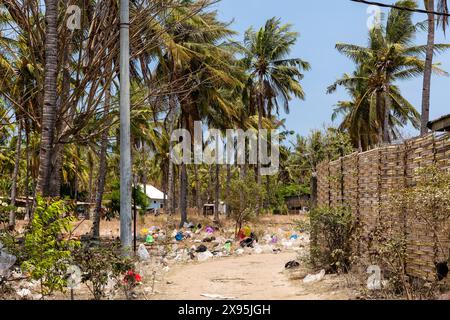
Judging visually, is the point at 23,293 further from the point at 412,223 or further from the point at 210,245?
the point at 210,245

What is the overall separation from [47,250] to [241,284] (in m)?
4.06

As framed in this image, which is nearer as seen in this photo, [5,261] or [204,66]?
[5,261]

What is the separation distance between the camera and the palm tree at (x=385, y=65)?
2989cm

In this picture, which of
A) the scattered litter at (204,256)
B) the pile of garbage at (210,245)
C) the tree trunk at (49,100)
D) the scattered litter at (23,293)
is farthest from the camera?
the pile of garbage at (210,245)

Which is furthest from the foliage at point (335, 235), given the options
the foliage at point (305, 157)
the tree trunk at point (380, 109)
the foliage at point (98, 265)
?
the foliage at point (305, 157)

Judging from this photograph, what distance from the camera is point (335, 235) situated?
998 cm

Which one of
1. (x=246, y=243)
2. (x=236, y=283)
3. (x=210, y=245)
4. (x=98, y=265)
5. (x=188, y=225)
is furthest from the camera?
(x=188, y=225)

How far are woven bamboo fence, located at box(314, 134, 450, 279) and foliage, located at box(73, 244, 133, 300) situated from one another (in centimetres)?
390

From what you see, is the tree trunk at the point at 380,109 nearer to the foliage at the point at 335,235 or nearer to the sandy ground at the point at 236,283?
the sandy ground at the point at 236,283

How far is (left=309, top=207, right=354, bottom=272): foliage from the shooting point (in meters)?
9.80

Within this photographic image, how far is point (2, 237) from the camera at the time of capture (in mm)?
7512

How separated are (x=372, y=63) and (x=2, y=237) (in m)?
28.0

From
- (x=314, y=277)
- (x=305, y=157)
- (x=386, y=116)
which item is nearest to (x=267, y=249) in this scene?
(x=314, y=277)

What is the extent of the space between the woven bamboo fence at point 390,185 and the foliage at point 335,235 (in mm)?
183
